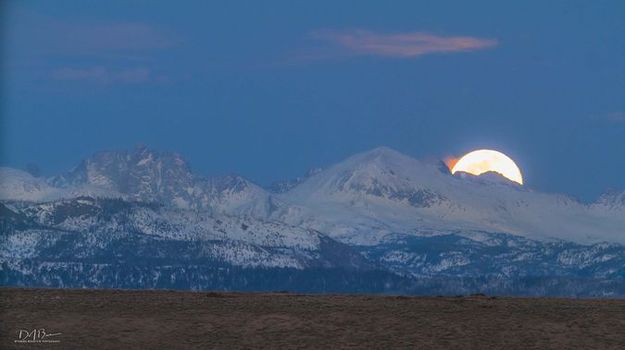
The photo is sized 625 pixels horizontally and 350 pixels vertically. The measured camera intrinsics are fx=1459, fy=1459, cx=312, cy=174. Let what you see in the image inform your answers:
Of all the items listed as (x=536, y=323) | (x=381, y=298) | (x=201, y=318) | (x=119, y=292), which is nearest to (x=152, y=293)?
(x=119, y=292)

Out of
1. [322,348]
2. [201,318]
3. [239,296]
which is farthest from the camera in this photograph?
[239,296]

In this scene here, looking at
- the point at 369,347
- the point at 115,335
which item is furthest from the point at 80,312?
the point at 369,347

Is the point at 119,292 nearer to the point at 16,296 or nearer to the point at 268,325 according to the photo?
the point at 16,296

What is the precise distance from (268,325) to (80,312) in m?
10.9

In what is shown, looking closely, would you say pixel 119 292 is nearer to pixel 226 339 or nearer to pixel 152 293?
pixel 152 293

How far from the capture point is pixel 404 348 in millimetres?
76625

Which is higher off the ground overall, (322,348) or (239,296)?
(239,296)

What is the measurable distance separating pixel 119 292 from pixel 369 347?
755 inches

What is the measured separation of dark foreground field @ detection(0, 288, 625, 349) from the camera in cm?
7750

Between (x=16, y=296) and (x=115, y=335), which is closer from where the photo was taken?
(x=115, y=335)

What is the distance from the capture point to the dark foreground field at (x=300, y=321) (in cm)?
7750

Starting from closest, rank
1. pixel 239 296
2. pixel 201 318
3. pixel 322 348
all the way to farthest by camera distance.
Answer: pixel 322 348 < pixel 201 318 < pixel 239 296

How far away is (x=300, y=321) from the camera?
80938mm

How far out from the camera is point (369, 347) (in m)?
76.6
